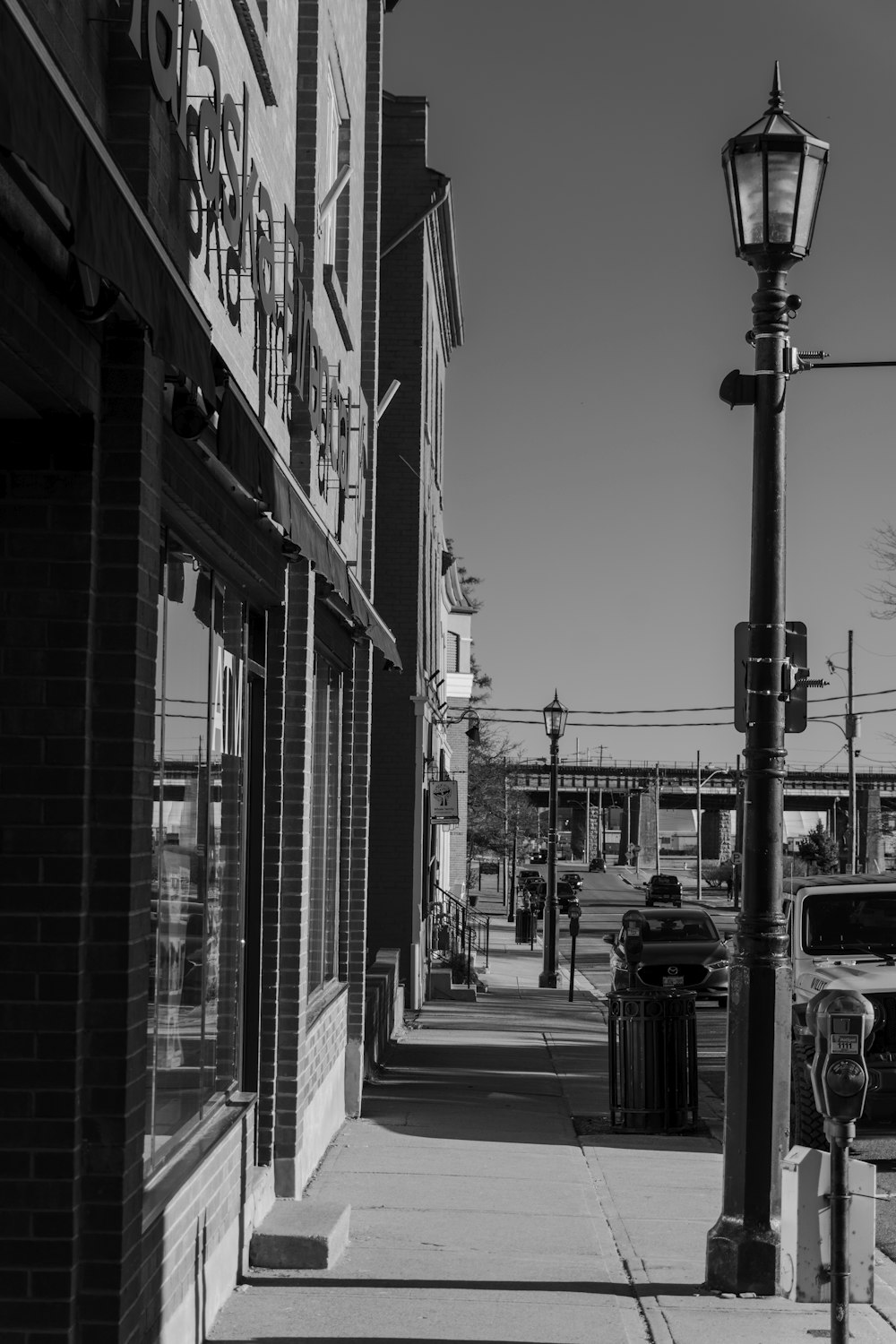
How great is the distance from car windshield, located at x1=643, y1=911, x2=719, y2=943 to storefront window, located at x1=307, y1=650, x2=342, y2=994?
12.5 m

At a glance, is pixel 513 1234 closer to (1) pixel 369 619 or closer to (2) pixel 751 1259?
(2) pixel 751 1259

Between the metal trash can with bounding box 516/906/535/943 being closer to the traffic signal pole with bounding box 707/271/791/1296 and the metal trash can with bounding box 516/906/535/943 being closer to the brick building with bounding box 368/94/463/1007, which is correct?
the brick building with bounding box 368/94/463/1007

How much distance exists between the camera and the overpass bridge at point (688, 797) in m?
101

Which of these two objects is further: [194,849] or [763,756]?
[763,756]

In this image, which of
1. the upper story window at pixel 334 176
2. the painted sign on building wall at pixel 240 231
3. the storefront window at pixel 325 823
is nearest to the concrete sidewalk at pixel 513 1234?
the storefront window at pixel 325 823

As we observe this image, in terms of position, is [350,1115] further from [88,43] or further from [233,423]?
[88,43]

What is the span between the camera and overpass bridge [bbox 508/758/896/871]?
10056 cm

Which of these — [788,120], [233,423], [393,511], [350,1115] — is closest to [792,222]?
[788,120]

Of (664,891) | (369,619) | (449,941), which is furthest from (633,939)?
(664,891)

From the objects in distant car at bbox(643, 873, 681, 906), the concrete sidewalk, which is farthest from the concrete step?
distant car at bbox(643, 873, 681, 906)

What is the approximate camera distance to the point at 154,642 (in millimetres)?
4723

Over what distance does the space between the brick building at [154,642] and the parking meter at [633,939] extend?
955 centimetres

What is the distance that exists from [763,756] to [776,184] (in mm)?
2747

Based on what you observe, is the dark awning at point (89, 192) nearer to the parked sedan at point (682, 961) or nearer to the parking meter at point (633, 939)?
the parking meter at point (633, 939)
